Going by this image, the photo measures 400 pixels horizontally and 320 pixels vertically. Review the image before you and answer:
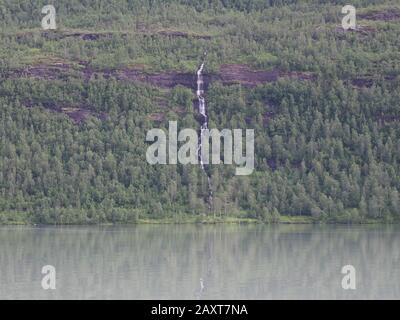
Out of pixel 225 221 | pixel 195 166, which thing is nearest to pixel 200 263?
pixel 225 221

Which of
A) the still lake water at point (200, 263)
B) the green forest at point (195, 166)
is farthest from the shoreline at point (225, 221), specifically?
the still lake water at point (200, 263)

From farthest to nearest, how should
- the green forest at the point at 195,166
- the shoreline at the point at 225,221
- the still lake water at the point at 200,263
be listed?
the green forest at the point at 195,166 < the shoreline at the point at 225,221 < the still lake water at the point at 200,263

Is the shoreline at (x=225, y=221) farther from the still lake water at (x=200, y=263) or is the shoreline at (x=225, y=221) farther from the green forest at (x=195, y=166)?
the still lake water at (x=200, y=263)

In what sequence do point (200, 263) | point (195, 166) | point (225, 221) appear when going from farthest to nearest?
point (195, 166), point (225, 221), point (200, 263)

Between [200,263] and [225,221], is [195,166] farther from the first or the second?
[200,263]

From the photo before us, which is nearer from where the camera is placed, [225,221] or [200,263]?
[200,263]
